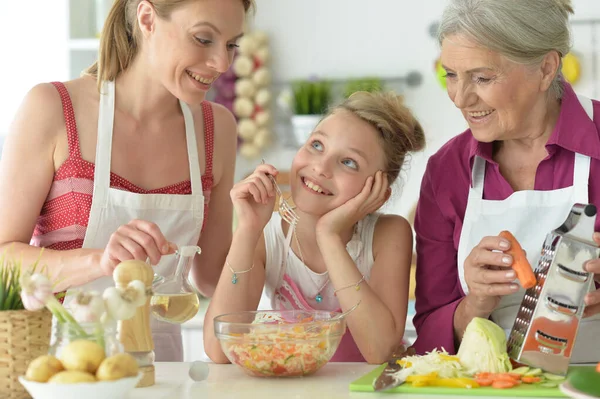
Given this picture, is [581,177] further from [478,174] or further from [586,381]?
[586,381]

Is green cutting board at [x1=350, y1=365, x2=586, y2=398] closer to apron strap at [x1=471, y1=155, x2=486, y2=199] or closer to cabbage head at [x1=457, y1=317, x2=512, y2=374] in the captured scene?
cabbage head at [x1=457, y1=317, x2=512, y2=374]

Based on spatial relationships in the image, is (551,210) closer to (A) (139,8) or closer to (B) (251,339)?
(B) (251,339)

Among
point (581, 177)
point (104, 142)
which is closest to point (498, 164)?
point (581, 177)

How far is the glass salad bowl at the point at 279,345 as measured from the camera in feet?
4.56

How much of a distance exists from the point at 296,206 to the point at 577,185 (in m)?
0.60

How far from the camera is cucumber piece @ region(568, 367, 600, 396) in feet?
3.77

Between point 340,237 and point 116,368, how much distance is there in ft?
2.63

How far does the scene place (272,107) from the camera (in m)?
3.71

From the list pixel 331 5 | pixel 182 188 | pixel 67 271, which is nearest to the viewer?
pixel 67 271

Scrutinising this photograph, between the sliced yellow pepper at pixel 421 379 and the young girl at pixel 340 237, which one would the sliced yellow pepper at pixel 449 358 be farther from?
the young girl at pixel 340 237

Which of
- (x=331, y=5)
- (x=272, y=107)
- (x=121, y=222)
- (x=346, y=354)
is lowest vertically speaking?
(x=346, y=354)

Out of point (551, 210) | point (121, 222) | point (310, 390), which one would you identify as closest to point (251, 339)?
point (310, 390)

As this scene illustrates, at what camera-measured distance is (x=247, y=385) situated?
1374mm

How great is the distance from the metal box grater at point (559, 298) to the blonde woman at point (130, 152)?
0.81 m
